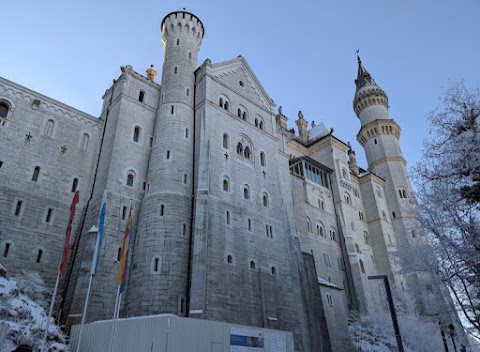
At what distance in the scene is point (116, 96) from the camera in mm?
31812

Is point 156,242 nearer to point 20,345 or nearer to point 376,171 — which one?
point 20,345

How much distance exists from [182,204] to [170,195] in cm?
104

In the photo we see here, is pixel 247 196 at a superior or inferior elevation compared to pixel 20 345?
superior

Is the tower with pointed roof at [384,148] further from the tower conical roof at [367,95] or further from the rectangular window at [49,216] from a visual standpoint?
the rectangular window at [49,216]

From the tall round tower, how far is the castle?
0.09 metres

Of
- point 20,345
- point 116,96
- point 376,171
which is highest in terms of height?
point 376,171

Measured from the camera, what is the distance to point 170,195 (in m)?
27.0

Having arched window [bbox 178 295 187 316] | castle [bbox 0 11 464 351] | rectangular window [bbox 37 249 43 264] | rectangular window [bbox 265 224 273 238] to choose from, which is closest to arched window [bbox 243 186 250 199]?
castle [bbox 0 11 464 351]

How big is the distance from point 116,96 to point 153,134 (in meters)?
4.48

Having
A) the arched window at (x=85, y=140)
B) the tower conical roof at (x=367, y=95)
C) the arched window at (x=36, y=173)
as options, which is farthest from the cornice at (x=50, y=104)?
the tower conical roof at (x=367, y=95)

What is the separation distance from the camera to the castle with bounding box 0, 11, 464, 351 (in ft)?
77.2

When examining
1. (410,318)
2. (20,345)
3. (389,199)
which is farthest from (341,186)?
(20,345)

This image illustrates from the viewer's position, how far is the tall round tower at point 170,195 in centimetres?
2340

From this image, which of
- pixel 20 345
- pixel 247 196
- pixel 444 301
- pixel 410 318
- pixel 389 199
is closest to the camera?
pixel 20 345
